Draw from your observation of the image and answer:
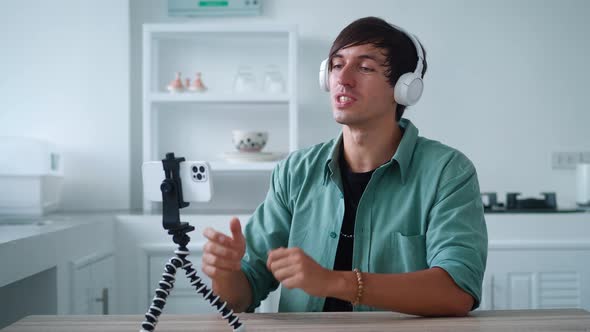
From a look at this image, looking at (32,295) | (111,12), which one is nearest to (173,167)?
(32,295)

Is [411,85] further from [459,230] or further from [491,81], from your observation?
[491,81]

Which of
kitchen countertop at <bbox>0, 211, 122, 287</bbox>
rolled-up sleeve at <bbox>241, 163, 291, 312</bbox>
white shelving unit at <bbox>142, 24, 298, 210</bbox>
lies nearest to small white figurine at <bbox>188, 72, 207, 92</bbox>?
white shelving unit at <bbox>142, 24, 298, 210</bbox>

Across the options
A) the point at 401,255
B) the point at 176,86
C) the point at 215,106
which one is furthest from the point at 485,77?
the point at 401,255

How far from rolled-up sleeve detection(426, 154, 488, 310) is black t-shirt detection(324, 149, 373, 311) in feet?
0.62

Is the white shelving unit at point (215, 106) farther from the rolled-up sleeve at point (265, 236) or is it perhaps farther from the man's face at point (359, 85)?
the man's face at point (359, 85)

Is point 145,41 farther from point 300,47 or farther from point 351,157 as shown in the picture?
point 351,157

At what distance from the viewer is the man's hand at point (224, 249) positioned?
102 centimetres

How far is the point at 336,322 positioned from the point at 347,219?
16.6 inches

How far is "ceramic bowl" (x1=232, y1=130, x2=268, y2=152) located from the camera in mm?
2596

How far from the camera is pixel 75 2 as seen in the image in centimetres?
272

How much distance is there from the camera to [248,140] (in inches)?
102

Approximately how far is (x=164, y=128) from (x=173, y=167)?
2006mm

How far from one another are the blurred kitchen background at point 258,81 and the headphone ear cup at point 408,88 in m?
1.19

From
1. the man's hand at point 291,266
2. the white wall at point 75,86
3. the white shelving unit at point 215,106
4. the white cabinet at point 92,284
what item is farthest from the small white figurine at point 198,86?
the man's hand at point 291,266
